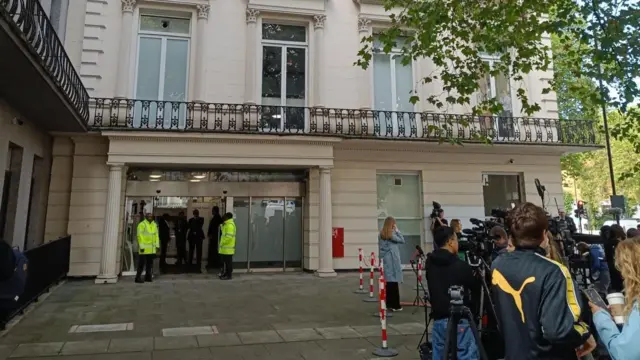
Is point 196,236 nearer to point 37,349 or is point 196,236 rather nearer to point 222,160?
point 222,160

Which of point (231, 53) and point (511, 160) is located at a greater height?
point (231, 53)

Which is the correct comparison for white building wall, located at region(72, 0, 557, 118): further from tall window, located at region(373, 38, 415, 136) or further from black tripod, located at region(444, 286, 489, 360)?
black tripod, located at region(444, 286, 489, 360)

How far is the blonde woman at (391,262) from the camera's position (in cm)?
811

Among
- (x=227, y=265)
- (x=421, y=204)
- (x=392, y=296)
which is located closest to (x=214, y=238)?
(x=227, y=265)

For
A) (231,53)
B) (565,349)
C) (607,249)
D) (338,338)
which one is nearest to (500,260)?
(565,349)

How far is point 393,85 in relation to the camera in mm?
15289

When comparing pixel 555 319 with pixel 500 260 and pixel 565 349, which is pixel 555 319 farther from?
pixel 500 260

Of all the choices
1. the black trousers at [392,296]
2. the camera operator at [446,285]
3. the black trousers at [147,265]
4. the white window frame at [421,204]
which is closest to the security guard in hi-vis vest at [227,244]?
the black trousers at [147,265]

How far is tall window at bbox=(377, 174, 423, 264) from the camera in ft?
49.2

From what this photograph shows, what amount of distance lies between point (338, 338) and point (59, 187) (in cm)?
1068

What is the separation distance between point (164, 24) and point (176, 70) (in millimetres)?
1636

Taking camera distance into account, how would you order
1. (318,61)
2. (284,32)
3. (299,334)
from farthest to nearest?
1. (284,32)
2. (318,61)
3. (299,334)

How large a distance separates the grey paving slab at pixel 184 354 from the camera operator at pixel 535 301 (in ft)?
13.9

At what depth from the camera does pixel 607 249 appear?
7000 millimetres
